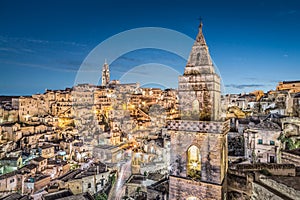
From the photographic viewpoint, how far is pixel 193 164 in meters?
11.4

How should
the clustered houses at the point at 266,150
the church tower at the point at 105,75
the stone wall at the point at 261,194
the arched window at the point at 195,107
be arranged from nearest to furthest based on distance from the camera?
the stone wall at the point at 261,194, the clustered houses at the point at 266,150, the arched window at the point at 195,107, the church tower at the point at 105,75

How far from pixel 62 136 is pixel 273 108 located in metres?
43.8

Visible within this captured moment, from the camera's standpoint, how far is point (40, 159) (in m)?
28.9

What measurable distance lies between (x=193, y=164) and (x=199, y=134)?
2400 mm

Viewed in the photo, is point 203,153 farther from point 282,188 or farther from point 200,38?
point 200,38

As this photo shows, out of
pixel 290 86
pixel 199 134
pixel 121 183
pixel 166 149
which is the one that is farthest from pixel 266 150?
pixel 290 86

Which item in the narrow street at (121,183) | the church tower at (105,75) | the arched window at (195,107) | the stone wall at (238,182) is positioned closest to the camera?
the arched window at (195,107)

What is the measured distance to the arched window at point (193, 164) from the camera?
1039 cm

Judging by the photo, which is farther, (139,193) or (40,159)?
(40,159)

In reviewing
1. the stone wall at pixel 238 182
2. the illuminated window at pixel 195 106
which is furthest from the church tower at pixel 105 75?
the stone wall at pixel 238 182

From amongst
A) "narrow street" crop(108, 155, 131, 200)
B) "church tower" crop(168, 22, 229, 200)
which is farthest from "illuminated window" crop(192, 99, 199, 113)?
"narrow street" crop(108, 155, 131, 200)

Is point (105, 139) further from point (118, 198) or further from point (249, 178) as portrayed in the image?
point (249, 178)

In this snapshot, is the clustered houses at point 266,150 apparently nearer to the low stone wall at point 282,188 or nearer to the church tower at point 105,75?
the low stone wall at point 282,188

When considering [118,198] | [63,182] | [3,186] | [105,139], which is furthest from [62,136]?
[118,198]
